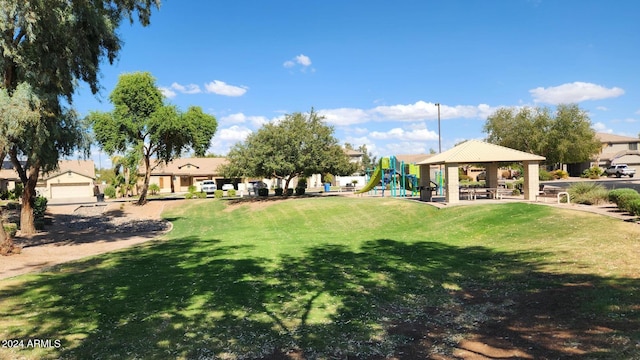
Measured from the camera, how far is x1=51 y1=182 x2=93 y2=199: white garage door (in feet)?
193

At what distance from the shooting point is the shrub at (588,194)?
67.7 ft

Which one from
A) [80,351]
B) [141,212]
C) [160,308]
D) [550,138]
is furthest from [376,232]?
[550,138]

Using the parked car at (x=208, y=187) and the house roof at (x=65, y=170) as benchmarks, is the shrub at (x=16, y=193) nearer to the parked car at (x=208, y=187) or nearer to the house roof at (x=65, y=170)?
the house roof at (x=65, y=170)

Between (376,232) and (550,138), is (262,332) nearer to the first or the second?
(376,232)

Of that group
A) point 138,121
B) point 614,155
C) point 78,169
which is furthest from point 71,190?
point 614,155

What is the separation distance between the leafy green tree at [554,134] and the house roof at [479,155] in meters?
33.4

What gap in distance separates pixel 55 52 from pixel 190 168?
2064 inches

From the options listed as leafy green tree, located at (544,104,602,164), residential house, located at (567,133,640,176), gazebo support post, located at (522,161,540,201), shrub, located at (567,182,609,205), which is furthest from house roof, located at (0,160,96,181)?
residential house, located at (567,133,640,176)

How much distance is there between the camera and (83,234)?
22.2 metres

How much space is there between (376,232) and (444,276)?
9534mm

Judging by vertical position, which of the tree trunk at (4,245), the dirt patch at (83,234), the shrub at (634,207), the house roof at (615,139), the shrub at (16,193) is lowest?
the dirt patch at (83,234)

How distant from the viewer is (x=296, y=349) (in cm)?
626

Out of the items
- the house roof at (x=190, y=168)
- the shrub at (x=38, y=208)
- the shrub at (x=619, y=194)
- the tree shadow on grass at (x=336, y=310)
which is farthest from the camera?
the house roof at (x=190, y=168)

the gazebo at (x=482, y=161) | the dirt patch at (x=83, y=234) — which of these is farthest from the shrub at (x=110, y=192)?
the gazebo at (x=482, y=161)
